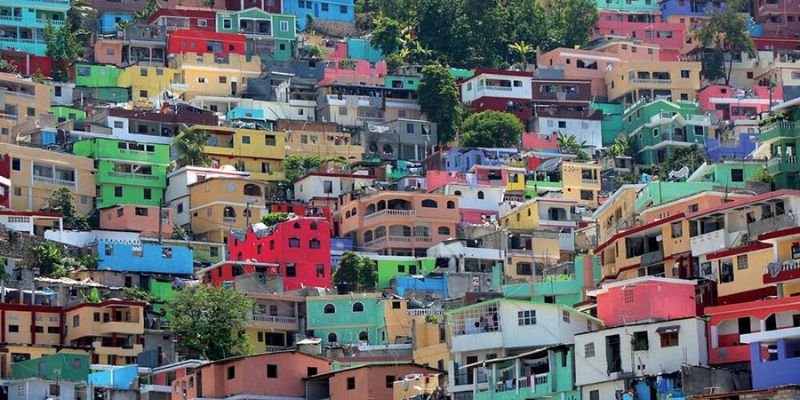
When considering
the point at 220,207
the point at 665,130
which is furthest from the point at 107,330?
the point at 665,130

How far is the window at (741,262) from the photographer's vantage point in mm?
57562

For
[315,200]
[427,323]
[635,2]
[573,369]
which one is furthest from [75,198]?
[635,2]

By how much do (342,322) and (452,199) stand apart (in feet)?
49.8

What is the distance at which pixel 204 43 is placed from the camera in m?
109

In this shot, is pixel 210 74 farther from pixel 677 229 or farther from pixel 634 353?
pixel 634 353

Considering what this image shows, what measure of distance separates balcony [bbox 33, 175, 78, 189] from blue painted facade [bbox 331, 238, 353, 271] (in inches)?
415

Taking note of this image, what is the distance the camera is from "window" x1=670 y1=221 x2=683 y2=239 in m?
62.8

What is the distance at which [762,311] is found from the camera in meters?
52.8

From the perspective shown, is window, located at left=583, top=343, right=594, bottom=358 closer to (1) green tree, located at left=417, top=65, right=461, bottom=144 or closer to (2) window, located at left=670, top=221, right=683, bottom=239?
(2) window, located at left=670, top=221, right=683, bottom=239

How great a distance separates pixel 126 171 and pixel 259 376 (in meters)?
33.5

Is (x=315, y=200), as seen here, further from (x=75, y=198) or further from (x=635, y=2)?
(x=635, y=2)

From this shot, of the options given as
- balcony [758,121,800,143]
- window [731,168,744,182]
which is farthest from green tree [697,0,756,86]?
balcony [758,121,800,143]

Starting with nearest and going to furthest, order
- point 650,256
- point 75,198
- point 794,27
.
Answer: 1. point 650,256
2. point 75,198
3. point 794,27

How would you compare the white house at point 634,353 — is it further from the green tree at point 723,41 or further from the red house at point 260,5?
the red house at point 260,5
